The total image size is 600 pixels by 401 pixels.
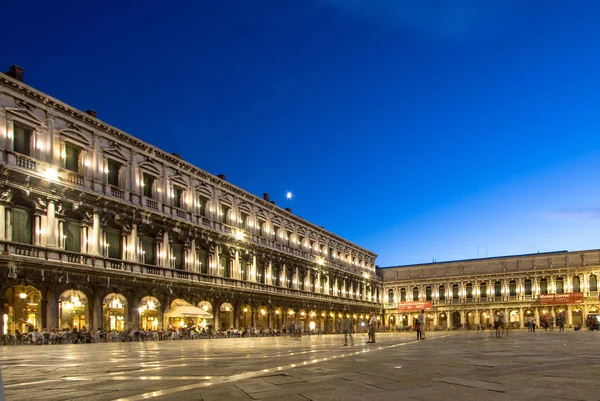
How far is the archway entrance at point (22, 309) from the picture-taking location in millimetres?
29195

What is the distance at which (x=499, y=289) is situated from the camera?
309 ft

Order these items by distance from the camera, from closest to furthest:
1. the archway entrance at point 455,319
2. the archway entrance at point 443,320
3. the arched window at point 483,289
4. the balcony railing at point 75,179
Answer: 1. the balcony railing at point 75,179
2. the arched window at point 483,289
3. the archway entrance at point 455,319
4. the archway entrance at point 443,320

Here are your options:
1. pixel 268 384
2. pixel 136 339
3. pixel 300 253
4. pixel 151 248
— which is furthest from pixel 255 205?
pixel 268 384

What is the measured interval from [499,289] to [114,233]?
7368 cm

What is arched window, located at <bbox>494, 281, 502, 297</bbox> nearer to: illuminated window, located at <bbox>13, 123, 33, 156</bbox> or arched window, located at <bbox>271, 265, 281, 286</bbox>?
arched window, located at <bbox>271, 265, 281, 286</bbox>

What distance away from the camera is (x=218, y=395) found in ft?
26.6

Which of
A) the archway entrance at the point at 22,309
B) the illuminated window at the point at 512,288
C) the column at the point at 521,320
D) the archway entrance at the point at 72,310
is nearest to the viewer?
the archway entrance at the point at 22,309

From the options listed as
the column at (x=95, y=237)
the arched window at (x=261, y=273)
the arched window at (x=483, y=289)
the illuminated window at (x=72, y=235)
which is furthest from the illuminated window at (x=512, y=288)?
the illuminated window at (x=72, y=235)

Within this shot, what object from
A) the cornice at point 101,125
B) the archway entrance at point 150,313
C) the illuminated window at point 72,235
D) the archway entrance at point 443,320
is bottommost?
the archway entrance at point 443,320

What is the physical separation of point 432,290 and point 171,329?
2707 inches

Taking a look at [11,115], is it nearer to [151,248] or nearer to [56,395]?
[151,248]

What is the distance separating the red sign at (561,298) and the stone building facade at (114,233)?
44.8m

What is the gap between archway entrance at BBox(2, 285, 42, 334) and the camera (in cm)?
2920

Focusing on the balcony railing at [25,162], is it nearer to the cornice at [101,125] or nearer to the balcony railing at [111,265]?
the cornice at [101,125]
